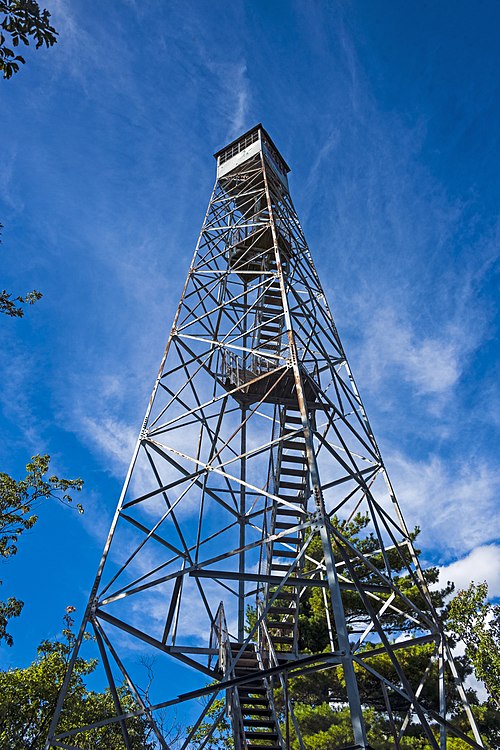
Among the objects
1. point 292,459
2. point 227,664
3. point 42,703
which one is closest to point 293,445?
point 292,459

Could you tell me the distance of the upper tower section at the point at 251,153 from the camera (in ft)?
50.9

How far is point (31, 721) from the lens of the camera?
38.5 ft

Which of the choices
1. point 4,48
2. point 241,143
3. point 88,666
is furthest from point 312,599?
point 4,48

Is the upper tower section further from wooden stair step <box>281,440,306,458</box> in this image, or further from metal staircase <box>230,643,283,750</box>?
metal staircase <box>230,643,283,750</box>

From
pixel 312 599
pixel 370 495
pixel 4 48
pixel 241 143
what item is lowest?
pixel 370 495

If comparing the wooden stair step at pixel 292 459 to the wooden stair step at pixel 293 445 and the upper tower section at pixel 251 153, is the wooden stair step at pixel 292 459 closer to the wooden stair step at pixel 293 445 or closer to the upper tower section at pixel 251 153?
the wooden stair step at pixel 293 445

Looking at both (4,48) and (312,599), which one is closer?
(4,48)

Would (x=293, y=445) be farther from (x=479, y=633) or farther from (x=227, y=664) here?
(x=479, y=633)

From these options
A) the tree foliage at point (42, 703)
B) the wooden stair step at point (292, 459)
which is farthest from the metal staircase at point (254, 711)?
the tree foliage at point (42, 703)

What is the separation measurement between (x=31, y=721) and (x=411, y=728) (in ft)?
31.8

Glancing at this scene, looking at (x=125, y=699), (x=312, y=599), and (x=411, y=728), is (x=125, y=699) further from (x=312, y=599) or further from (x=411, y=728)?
(x=411, y=728)

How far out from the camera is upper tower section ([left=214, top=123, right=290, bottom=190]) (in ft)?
50.9

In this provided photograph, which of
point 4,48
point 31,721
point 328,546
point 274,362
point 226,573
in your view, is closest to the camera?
point 4,48

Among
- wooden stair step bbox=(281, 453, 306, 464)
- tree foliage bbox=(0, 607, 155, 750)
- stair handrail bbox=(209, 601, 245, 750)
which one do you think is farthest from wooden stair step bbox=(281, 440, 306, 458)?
tree foliage bbox=(0, 607, 155, 750)
